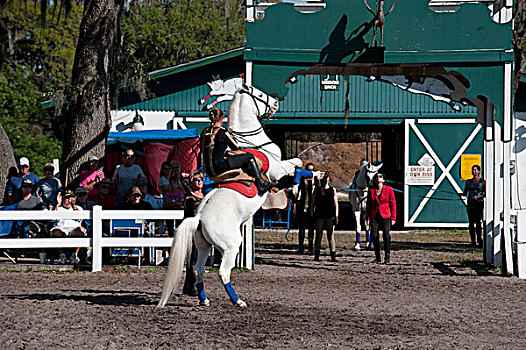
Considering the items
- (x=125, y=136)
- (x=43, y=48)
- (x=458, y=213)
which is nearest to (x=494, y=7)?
(x=125, y=136)

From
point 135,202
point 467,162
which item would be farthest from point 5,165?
point 467,162

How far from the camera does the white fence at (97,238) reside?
489 inches

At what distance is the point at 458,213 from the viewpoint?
2305cm

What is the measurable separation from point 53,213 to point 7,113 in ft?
80.7

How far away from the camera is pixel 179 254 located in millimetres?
8062

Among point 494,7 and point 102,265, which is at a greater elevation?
point 494,7

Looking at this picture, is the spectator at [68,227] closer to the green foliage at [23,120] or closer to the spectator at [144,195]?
the spectator at [144,195]

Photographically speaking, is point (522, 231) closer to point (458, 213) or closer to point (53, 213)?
point (53, 213)

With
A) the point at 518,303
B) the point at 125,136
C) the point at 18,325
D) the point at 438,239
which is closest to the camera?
the point at 18,325

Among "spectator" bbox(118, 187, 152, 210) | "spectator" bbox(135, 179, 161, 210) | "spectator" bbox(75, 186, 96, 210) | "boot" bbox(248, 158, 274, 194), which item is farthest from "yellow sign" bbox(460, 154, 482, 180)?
"boot" bbox(248, 158, 274, 194)

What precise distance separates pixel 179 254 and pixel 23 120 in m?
29.0

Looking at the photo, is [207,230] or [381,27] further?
[381,27]

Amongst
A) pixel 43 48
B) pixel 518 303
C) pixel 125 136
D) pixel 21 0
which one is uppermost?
pixel 43 48

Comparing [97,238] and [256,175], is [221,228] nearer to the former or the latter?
[256,175]
